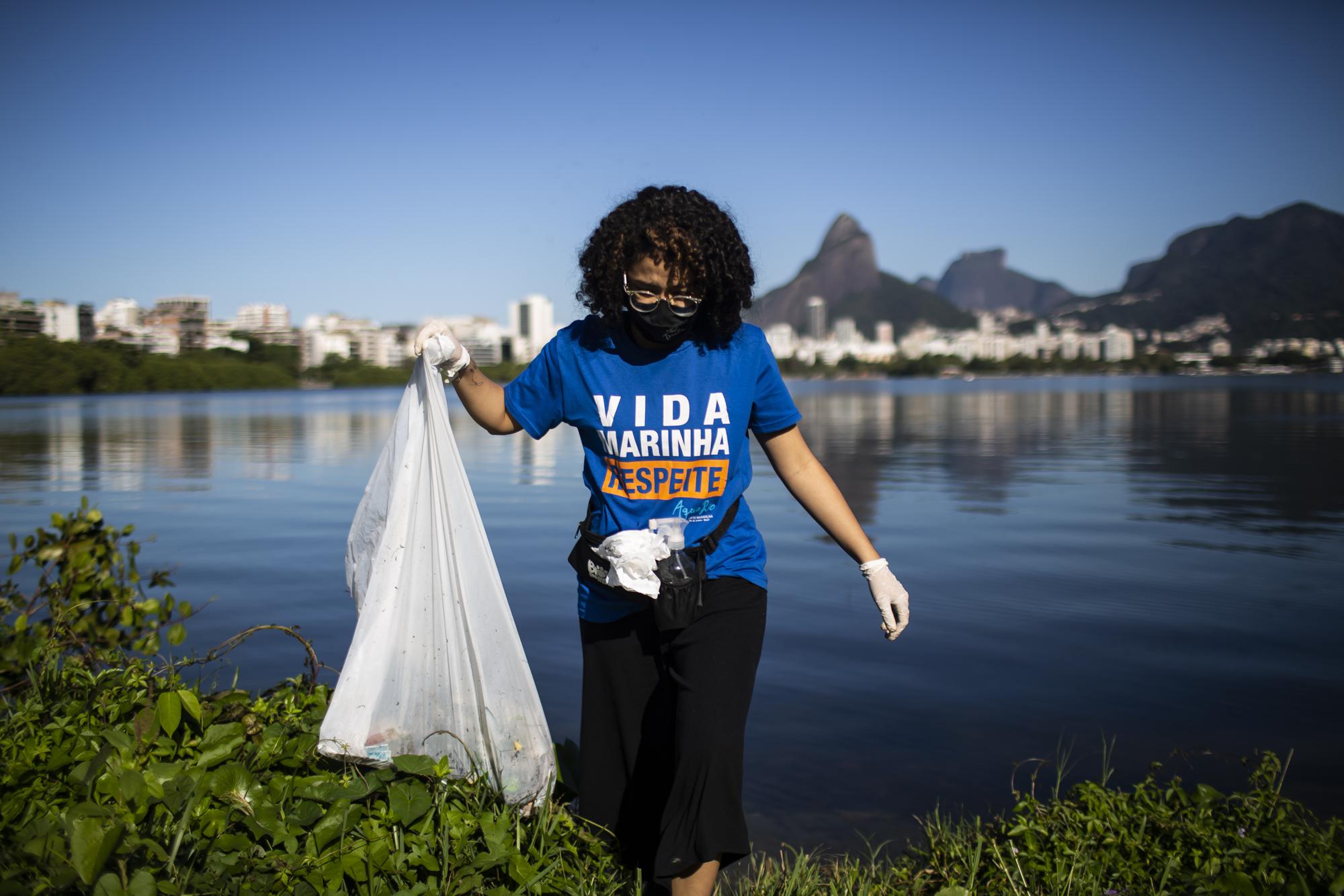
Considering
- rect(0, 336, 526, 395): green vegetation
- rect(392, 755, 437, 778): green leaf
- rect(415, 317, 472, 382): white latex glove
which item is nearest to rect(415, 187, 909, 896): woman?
rect(415, 317, 472, 382): white latex glove

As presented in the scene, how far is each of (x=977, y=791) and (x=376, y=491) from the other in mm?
2576

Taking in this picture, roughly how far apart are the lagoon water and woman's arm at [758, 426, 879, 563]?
4.46 feet

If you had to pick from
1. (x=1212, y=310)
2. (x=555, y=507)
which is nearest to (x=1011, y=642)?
(x=555, y=507)

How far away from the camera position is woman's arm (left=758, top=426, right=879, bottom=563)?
2.67m

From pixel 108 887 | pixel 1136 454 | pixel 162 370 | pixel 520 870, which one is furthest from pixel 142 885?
pixel 162 370

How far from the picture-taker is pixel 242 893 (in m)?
2.04

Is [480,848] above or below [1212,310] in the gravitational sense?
below

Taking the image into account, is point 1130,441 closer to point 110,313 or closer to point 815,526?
point 815,526

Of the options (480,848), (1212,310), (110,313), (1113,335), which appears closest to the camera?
(480,848)

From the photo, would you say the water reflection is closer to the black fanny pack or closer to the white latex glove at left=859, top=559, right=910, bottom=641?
the white latex glove at left=859, top=559, right=910, bottom=641

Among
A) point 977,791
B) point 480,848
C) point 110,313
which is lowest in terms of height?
point 977,791

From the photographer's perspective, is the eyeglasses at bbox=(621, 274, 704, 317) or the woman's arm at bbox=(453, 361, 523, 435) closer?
the eyeglasses at bbox=(621, 274, 704, 317)

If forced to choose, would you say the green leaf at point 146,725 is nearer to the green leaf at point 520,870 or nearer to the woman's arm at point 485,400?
the green leaf at point 520,870

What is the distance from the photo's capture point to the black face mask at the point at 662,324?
2484mm
